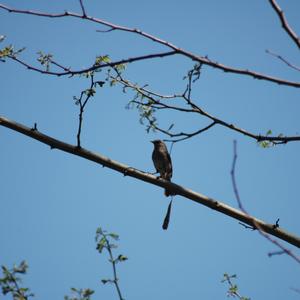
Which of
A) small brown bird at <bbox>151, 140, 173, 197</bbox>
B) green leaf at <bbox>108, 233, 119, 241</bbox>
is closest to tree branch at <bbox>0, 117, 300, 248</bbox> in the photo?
green leaf at <bbox>108, 233, 119, 241</bbox>

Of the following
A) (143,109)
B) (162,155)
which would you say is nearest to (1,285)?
(143,109)

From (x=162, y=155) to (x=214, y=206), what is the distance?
5918 millimetres

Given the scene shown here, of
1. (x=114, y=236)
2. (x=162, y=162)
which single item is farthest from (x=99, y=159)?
(x=162, y=162)

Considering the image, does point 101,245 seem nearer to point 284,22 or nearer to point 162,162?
point 284,22

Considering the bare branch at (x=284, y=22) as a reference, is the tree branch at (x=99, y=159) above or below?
above

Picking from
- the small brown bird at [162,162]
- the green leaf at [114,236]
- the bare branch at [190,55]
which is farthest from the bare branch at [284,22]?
the small brown bird at [162,162]

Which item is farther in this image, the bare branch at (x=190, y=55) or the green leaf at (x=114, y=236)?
the green leaf at (x=114, y=236)

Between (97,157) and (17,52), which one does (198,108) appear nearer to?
(97,157)

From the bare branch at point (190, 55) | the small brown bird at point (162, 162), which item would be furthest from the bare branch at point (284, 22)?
the small brown bird at point (162, 162)

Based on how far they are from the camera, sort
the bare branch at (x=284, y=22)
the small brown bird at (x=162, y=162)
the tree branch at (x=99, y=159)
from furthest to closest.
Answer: the small brown bird at (x=162, y=162) < the tree branch at (x=99, y=159) < the bare branch at (x=284, y=22)

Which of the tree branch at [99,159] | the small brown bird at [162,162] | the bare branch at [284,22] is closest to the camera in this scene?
the bare branch at [284,22]

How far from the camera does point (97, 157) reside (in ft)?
14.0

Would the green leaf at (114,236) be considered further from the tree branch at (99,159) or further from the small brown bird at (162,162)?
the small brown bird at (162,162)

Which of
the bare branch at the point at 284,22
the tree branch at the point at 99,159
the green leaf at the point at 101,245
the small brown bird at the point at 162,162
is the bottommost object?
the green leaf at the point at 101,245
